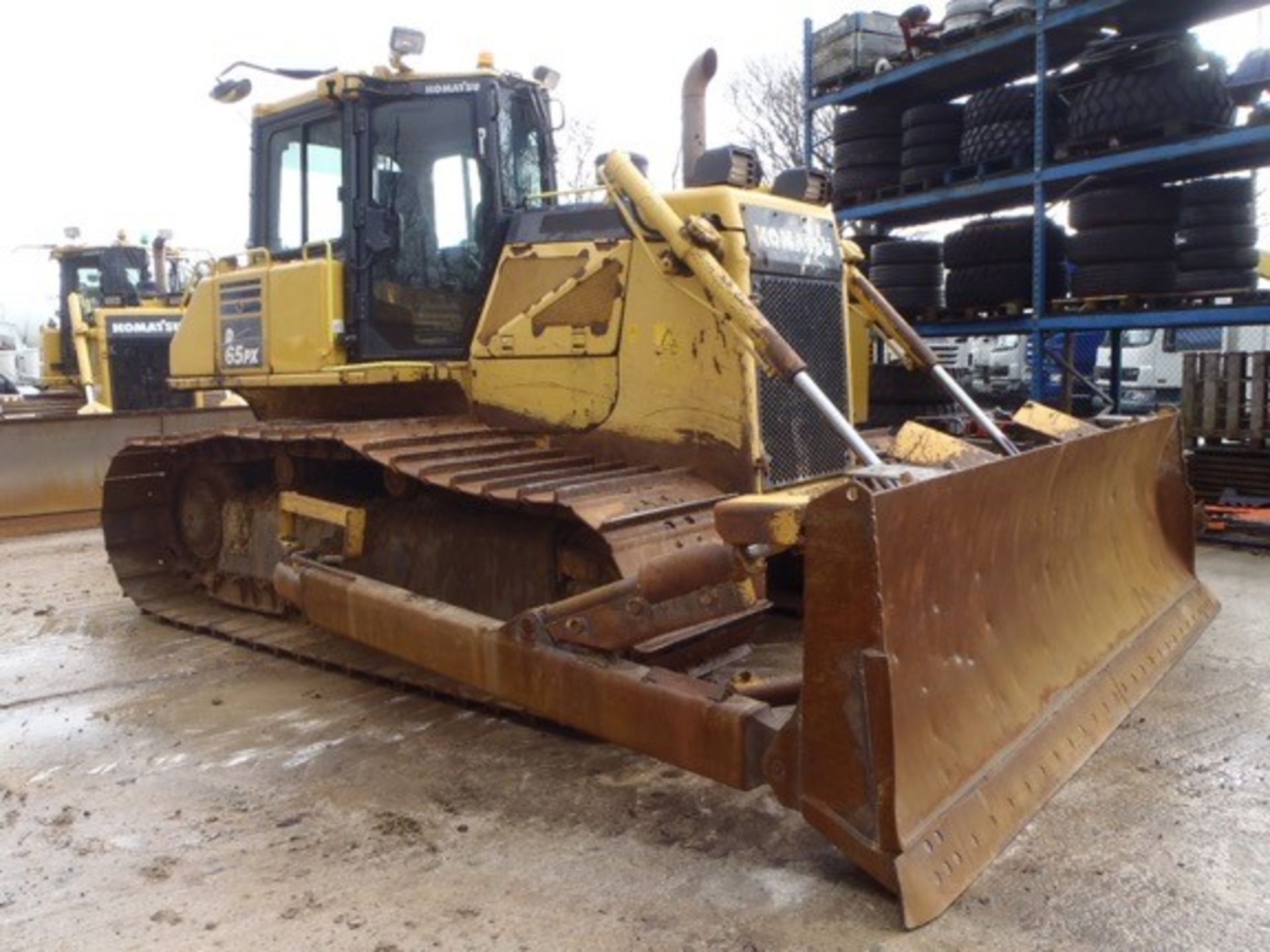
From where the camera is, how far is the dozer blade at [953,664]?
285 cm

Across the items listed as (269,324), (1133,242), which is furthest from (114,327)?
(1133,242)

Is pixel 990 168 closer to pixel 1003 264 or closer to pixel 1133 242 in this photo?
pixel 1003 264

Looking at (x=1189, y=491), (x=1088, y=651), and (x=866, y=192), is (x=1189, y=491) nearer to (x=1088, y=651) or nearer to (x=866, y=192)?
(x=1088, y=651)

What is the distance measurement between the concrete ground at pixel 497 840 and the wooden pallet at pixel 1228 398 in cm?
482

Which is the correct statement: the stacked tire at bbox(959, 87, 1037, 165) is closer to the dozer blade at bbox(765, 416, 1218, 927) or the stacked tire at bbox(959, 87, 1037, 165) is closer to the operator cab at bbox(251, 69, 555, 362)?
the operator cab at bbox(251, 69, 555, 362)

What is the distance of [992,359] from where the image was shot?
72.9 feet

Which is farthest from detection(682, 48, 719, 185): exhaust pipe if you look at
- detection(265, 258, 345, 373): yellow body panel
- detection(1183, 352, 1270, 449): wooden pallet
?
detection(1183, 352, 1270, 449): wooden pallet

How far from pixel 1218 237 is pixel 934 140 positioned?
279 centimetres

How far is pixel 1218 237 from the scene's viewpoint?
9.29 meters

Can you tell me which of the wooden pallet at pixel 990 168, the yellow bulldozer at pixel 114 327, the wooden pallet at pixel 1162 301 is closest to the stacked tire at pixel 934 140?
the wooden pallet at pixel 990 168

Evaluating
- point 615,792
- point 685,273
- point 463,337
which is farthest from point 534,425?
point 615,792

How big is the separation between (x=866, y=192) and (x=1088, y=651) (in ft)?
26.7

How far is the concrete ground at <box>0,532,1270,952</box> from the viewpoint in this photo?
2.95 meters

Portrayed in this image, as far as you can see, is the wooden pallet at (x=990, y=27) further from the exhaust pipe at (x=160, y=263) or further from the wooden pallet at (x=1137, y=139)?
the exhaust pipe at (x=160, y=263)
